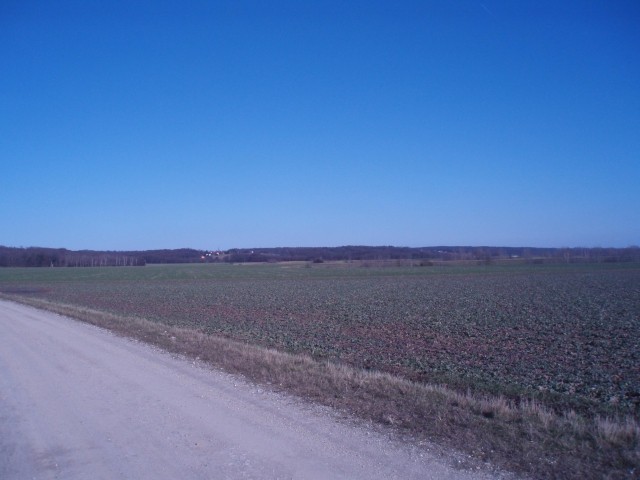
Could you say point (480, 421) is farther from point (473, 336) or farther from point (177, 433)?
point (473, 336)

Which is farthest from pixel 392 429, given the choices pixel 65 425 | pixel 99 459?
pixel 65 425

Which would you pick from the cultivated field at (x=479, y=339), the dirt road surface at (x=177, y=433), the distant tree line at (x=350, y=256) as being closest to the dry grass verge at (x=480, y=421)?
the cultivated field at (x=479, y=339)

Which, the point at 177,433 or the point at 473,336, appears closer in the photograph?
the point at 177,433

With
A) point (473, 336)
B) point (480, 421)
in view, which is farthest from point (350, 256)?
point (480, 421)

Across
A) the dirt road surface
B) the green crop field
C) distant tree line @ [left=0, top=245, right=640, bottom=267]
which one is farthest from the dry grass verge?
distant tree line @ [left=0, top=245, right=640, bottom=267]

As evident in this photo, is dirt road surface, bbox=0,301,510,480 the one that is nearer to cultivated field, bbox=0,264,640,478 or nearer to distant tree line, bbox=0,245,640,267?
cultivated field, bbox=0,264,640,478

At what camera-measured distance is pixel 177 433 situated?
7.21 meters

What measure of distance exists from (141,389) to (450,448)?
610 centimetres

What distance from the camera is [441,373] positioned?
12.6 metres

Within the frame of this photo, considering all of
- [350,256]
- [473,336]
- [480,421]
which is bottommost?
[473,336]

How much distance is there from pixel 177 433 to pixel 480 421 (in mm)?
4433

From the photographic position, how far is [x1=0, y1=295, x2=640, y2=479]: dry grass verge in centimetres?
607

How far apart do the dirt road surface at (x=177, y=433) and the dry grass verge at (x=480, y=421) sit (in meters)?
0.60

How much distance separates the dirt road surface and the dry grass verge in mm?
597
